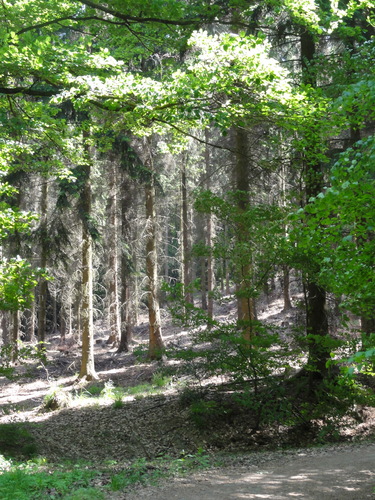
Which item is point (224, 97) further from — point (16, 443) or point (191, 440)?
point (16, 443)

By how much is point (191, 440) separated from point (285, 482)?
372cm

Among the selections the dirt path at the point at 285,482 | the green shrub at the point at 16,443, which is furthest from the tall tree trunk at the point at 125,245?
the dirt path at the point at 285,482

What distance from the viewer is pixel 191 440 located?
9.50 m

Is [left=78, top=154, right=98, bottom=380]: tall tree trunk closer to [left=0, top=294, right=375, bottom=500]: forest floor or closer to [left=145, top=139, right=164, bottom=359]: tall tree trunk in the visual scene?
[left=0, top=294, right=375, bottom=500]: forest floor

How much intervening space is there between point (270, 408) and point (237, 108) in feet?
19.6

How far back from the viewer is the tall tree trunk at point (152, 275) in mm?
17141

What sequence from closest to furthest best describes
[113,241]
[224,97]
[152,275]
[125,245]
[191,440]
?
[224,97] < [191,440] < [152,275] < [125,245] < [113,241]

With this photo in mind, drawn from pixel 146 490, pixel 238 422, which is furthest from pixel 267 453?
pixel 146 490

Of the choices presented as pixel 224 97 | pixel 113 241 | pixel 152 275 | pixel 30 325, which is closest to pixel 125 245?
pixel 152 275

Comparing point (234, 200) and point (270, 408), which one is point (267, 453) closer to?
point (270, 408)

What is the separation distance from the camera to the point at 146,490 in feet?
19.3

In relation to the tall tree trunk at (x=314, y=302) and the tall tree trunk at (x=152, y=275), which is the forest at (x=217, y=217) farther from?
the tall tree trunk at (x=152, y=275)

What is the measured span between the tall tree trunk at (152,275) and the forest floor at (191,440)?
58.4 inches

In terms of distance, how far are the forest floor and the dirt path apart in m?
0.01
